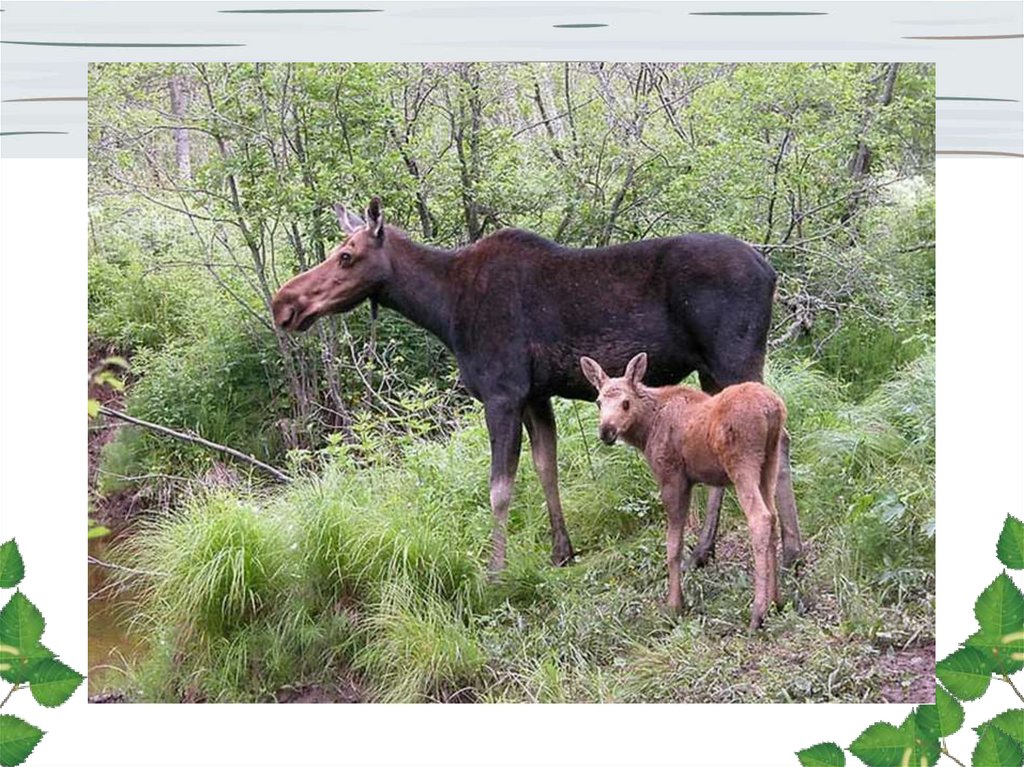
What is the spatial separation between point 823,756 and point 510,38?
3.04m

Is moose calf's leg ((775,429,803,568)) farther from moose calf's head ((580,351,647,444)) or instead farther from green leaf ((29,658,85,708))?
green leaf ((29,658,85,708))

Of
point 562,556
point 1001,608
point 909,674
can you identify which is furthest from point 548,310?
point 1001,608

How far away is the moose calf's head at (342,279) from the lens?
20.1 ft

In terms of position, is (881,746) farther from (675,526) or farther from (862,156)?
(862,156)

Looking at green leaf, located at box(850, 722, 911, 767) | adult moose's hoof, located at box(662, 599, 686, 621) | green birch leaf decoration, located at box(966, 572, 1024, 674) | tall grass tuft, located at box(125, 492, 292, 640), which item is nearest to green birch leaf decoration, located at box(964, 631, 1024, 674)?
green birch leaf decoration, located at box(966, 572, 1024, 674)

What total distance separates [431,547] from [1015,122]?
294cm

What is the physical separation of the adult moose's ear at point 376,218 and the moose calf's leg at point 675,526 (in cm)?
165

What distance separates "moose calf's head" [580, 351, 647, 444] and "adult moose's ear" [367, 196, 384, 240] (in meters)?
1.14

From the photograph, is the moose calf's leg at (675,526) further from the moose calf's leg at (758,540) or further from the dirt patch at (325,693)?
the dirt patch at (325,693)

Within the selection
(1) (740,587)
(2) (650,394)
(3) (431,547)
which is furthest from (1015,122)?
(3) (431,547)

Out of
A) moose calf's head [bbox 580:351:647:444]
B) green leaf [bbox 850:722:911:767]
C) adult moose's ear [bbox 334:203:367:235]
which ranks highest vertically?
adult moose's ear [bbox 334:203:367:235]

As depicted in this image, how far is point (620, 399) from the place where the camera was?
5.69m

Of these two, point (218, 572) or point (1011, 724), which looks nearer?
point (1011, 724)

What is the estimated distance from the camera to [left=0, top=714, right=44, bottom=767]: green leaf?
17.1 feet
